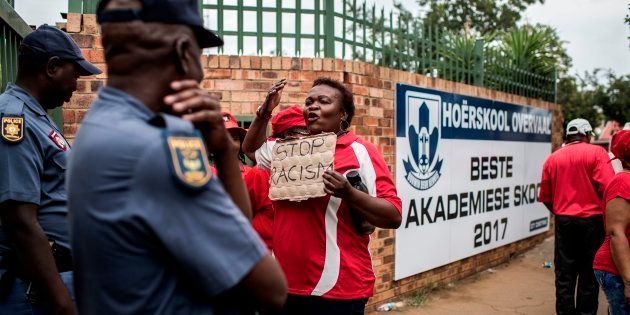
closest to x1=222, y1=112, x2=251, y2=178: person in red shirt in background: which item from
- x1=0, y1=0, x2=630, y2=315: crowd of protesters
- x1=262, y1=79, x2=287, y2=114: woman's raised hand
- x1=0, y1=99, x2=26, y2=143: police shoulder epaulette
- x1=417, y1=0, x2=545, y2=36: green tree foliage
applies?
x1=0, y1=0, x2=630, y2=315: crowd of protesters

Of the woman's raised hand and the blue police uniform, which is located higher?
the woman's raised hand

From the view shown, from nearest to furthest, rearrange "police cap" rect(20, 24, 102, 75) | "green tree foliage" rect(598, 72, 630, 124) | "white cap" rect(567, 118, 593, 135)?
"police cap" rect(20, 24, 102, 75), "white cap" rect(567, 118, 593, 135), "green tree foliage" rect(598, 72, 630, 124)

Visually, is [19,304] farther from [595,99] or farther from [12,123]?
[595,99]

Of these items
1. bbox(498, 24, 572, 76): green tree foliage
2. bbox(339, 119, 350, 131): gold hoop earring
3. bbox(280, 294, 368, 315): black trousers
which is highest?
bbox(498, 24, 572, 76): green tree foliage

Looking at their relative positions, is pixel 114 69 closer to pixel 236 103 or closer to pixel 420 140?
pixel 236 103

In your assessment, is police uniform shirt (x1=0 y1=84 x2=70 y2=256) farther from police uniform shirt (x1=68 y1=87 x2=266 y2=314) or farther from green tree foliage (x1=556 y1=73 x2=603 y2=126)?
green tree foliage (x1=556 y1=73 x2=603 y2=126)

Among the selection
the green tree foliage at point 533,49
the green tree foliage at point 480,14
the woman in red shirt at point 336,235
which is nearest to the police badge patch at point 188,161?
the woman in red shirt at point 336,235

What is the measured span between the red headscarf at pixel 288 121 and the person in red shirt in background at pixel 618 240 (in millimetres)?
1788

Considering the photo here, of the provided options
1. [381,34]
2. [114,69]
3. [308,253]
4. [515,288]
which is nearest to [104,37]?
[114,69]

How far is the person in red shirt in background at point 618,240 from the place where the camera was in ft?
9.78

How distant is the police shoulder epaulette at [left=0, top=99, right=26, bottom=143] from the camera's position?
2.05 m

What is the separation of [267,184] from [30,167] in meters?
1.37

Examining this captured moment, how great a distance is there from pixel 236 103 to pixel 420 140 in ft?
7.26

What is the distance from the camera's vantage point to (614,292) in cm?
315
